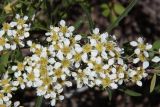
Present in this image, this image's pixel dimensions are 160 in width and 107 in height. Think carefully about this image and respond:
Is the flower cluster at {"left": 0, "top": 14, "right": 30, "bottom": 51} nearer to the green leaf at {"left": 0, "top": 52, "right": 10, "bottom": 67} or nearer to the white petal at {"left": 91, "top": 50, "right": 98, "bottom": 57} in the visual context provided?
the green leaf at {"left": 0, "top": 52, "right": 10, "bottom": 67}

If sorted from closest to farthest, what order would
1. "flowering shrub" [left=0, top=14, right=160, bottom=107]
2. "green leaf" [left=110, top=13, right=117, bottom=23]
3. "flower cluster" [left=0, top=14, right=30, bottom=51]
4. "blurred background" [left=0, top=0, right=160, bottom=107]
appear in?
"flowering shrub" [left=0, top=14, right=160, bottom=107]
"flower cluster" [left=0, top=14, right=30, bottom=51]
"green leaf" [left=110, top=13, right=117, bottom=23]
"blurred background" [left=0, top=0, right=160, bottom=107]

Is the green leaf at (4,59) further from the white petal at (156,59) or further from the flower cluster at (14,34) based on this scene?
the white petal at (156,59)

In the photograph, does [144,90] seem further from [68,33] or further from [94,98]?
[68,33]

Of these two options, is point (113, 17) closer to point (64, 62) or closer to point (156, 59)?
point (156, 59)

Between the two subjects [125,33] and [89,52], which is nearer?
[89,52]

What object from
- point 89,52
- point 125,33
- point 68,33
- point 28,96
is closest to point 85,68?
point 89,52

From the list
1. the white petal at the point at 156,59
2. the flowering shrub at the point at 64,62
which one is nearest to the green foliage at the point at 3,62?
the flowering shrub at the point at 64,62

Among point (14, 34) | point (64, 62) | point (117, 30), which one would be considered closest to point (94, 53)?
point (64, 62)

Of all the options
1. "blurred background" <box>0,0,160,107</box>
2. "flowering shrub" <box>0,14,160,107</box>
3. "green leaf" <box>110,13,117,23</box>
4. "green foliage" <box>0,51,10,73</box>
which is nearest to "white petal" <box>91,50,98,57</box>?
"flowering shrub" <box>0,14,160,107</box>
